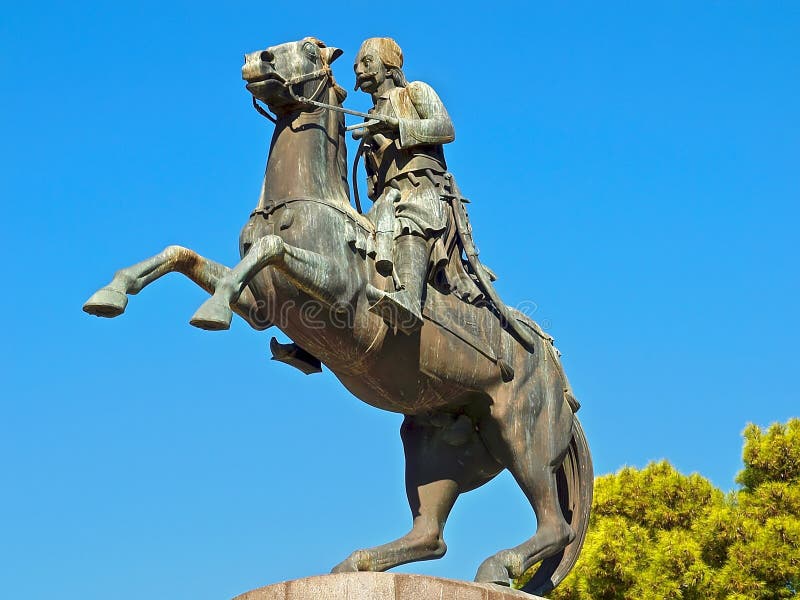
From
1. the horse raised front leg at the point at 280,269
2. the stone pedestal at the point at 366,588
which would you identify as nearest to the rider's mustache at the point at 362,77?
the horse raised front leg at the point at 280,269

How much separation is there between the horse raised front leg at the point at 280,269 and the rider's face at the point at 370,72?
196 cm

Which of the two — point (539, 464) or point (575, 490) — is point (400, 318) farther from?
point (575, 490)

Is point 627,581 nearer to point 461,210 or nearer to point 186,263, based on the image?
point 461,210

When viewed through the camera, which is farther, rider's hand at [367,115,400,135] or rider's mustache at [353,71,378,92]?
rider's mustache at [353,71,378,92]

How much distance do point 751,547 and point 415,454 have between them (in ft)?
27.6

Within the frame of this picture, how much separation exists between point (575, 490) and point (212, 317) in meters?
4.06

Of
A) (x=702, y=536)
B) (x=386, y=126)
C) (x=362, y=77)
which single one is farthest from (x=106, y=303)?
(x=702, y=536)

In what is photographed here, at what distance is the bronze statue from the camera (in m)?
10.5

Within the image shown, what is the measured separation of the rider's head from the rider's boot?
1519mm

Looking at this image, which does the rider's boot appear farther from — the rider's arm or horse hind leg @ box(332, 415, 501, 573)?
horse hind leg @ box(332, 415, 501, 573)

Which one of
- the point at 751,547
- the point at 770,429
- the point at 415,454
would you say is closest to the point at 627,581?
the point at 751,547

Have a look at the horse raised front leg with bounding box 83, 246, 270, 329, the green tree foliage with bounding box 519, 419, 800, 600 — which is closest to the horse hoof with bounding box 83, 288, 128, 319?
the horse raised front leg with bounding box 83, 246, 270, 329

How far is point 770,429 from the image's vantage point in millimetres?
20094

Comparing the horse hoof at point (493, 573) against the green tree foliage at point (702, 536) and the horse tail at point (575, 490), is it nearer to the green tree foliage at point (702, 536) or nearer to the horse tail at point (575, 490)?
the horse tail at point (575, 490)
